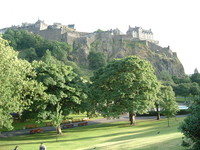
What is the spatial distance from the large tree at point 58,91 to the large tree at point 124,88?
14.0ft

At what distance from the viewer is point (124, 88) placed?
Answer: 3509 centimetres

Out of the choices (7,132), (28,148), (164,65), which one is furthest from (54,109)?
(164,65)

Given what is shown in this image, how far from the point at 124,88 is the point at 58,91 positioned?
35.8ft

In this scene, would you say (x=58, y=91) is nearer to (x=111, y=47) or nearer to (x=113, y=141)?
(x=113, y=141)

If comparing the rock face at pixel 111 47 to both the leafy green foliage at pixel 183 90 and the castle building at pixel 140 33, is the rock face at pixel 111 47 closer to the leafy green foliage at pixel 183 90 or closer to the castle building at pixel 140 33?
the castle building at pixel 140 33

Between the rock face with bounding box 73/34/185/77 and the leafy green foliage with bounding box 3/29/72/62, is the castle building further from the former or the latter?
the leafy green foliage with bounding box 3/29/72/62

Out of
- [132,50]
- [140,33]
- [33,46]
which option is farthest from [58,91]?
[140,33]

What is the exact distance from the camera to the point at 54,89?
3186 centimetres

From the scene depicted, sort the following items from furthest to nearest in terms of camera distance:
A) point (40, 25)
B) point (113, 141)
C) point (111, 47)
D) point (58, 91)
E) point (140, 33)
→ point (140, 33) < point (40, 25) < point (111, 47) < point (58, 91) < point (113, 141)

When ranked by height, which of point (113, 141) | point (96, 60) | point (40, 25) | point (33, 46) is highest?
point (40, 25)

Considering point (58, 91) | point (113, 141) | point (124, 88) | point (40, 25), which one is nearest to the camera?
point (113, 141)

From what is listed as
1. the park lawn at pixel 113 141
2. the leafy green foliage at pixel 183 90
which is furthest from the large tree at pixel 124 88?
the leafy green foliage at pixel 183 90

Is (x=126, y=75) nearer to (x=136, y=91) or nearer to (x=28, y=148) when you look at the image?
(x=136, y=91)

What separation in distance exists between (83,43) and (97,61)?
65.2 ft
